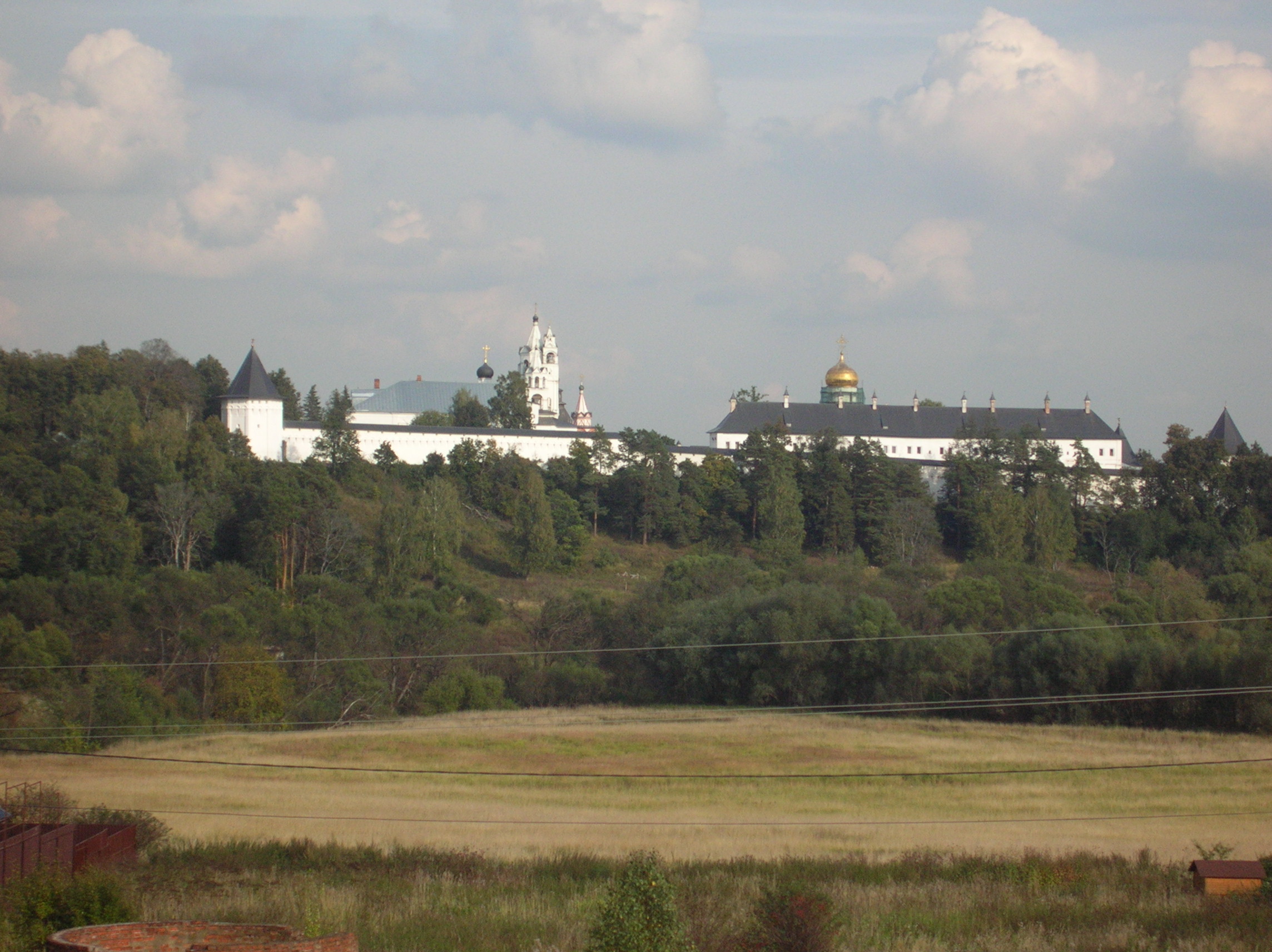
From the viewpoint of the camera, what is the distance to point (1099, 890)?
16.6 metres

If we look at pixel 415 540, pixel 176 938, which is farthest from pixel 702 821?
pixel 415 540

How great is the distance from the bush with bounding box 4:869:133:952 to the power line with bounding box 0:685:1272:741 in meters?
16.9

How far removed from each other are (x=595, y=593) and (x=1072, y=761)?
81.9ft

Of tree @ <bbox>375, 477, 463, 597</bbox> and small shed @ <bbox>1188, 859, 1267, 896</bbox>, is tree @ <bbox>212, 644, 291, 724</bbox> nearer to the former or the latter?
tree @ <bbox>375, 477, 463, 597</bbox>

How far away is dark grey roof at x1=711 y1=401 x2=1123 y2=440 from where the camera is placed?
80625 mm

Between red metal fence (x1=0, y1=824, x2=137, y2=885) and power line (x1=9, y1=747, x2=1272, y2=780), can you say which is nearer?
red metal fence (x1=0, y1=824, x2=137, y2=885)

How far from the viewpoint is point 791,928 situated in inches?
479

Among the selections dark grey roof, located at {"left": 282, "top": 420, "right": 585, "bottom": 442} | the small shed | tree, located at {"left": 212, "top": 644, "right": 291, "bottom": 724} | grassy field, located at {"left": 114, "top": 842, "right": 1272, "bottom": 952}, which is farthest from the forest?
grassy field, located at {"left": 114, "top": 842, "right": 1272, "bottom": 952}

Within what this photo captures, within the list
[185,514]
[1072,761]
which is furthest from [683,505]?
[1072,761]

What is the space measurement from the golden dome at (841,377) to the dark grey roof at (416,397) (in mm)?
22540

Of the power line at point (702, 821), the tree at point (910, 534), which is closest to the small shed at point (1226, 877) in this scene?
the power line at point (702, 821)

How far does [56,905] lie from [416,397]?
246 feet

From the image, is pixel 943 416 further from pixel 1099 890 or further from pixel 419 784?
pixel 1099 890

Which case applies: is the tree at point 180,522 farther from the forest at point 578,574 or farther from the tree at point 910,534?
the tree at point 910,534
